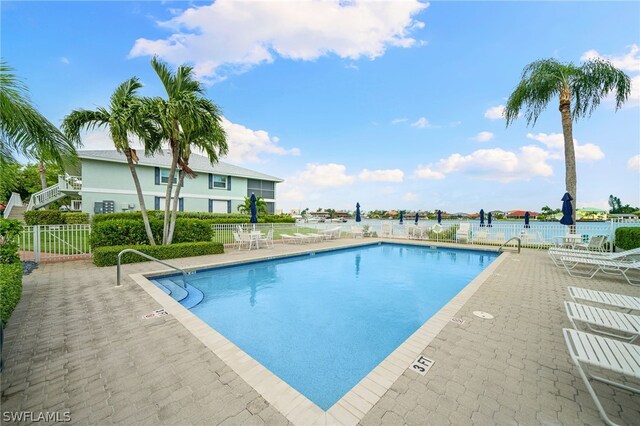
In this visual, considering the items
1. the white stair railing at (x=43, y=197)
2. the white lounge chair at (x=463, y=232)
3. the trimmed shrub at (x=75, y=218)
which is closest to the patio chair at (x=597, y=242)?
the white lounge chair at (x=463, y=232)

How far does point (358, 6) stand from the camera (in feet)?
33.3

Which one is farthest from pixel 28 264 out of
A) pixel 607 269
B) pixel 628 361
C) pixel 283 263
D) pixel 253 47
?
pixel 607 269

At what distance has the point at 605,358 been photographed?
223cm

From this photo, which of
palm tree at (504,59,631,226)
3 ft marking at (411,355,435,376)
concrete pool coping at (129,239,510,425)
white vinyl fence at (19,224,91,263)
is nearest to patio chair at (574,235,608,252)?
palm tree at (504,59,631,226)

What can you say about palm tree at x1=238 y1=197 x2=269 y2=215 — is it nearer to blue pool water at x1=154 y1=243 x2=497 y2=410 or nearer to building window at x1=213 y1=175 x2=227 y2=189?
building window at x1=213 y1=175 x2=227 y2=189

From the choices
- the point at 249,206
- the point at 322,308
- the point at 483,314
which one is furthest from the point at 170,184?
the point at 249,206

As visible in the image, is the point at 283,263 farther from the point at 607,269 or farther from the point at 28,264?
the point at 607,269

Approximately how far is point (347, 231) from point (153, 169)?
17.5 meters

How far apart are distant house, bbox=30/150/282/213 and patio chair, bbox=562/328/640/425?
19794mm

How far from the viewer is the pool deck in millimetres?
2170

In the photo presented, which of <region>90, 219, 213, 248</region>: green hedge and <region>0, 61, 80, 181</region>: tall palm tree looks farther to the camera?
<region>90, 219, 213, 248</region>: green hedge

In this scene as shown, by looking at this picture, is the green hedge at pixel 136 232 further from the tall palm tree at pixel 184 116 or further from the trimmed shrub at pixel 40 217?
the trimmed shrub at pixel 40 217

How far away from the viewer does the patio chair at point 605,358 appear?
208 cm

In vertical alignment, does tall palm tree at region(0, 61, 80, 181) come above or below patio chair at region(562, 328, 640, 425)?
above
